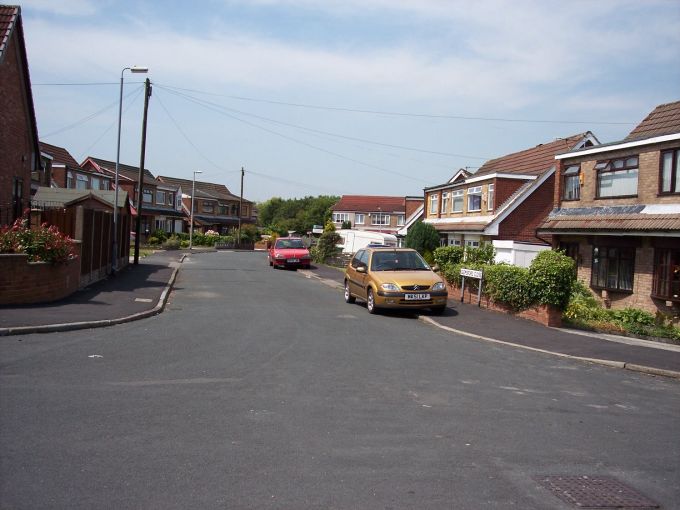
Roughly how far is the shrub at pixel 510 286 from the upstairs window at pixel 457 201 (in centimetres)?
1764

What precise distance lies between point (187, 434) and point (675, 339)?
13.5 m

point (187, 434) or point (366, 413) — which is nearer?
point (187, 434)

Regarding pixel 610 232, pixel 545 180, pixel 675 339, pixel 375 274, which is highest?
pixel 545 180

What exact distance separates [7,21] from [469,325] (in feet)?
55.2

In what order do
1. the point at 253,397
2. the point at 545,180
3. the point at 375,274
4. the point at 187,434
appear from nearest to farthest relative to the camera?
1. the point at 187,434
2. the point at 253,397
3. the point at 375,274
4. the point at 545,180

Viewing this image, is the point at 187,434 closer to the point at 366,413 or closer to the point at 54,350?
the point at 366,413

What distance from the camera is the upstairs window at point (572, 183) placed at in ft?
72.8

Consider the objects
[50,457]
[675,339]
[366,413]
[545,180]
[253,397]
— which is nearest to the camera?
[50,457]

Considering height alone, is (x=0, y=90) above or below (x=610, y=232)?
above

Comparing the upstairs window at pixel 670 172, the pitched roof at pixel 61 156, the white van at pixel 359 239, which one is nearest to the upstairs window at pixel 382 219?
the white van at pixel 359 239

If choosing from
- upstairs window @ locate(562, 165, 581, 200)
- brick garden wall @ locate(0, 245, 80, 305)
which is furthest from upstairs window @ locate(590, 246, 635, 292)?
brick garden wall @ locate(0, 245, 80, 305)

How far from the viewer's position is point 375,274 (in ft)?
53.8

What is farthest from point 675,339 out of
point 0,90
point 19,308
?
point 0,90

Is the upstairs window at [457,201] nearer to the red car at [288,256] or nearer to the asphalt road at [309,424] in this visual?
the red car at [288,256]
